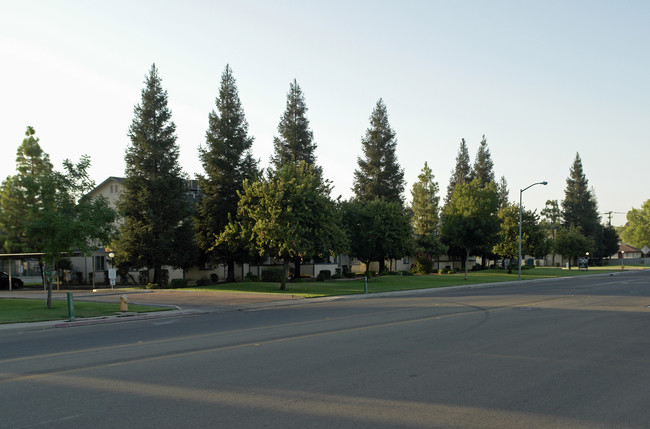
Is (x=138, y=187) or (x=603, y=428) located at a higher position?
(x=138, y=187)

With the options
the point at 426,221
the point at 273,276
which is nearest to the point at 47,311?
the point at 273,276

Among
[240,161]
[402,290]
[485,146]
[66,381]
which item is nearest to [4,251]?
[240,161]

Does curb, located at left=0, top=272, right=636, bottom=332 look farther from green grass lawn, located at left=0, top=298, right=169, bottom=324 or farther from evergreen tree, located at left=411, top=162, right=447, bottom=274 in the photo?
evergreen tree, located at left=411, top=162, right=447, bottom=274

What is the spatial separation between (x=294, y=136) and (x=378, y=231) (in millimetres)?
15173

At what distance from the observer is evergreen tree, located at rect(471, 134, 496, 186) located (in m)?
87.2

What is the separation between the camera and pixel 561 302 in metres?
22.4

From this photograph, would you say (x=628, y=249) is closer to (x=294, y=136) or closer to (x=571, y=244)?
(x=571, y=244)

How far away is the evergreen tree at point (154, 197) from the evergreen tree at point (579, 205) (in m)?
83.4

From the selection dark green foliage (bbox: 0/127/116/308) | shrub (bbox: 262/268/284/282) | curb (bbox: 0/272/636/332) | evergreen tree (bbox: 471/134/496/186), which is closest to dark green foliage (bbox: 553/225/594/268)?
evergreen tree (bbox: 471/134/496/186)

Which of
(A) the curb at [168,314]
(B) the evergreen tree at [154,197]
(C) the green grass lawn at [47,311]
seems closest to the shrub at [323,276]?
(B) the evergreen tree at [154,197]

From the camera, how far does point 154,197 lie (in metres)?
38.6

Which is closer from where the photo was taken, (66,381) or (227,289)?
(66,381)

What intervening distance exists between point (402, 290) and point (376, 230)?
42.3 feet

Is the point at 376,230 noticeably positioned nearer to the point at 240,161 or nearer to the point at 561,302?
the point at 240,161
